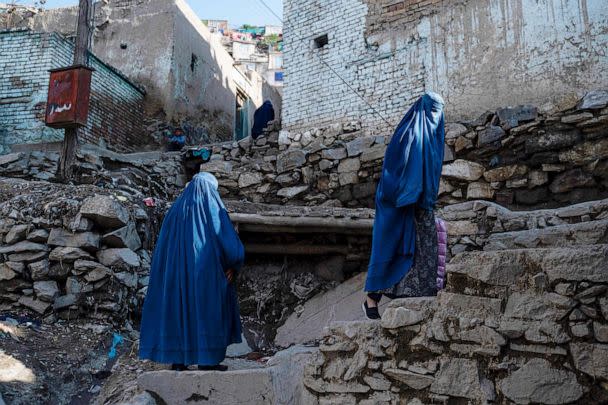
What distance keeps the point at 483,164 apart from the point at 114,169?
556cm

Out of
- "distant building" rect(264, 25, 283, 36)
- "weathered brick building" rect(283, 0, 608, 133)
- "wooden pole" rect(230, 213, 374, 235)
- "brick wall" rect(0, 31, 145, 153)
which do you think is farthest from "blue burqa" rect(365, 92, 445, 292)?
"distant building" rect(264, 25, 283, 36)

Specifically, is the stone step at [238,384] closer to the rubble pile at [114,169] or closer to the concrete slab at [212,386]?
the concrete slab at [212,386]

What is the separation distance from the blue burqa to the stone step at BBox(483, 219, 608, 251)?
770mm

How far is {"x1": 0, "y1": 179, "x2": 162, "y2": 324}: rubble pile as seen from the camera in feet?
14.8

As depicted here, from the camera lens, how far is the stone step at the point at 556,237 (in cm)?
315

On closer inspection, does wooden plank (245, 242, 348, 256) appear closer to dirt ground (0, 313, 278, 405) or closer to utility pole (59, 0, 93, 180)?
dirt ground (0, 313, 278, 405)

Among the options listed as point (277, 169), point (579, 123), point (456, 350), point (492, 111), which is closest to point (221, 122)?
point (277, 169)

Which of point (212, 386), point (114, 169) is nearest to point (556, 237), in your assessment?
point (212, 386)

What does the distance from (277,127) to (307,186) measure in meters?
1.64

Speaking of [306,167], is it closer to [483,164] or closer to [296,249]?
[296,249]

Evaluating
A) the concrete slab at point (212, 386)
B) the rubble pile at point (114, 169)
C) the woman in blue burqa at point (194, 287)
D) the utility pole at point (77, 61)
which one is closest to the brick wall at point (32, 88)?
the rubble pile at point (114, 169)

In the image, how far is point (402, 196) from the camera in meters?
2.86

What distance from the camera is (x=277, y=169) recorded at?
304 inches

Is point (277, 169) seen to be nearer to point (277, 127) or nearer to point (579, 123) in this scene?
point (277, 127)
